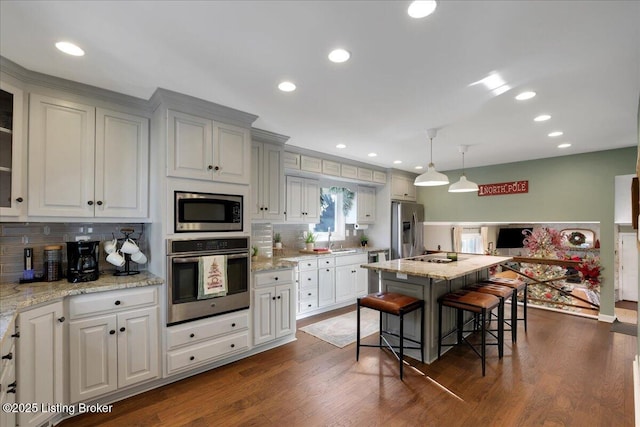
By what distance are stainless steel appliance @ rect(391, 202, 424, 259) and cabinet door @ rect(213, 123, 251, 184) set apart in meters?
3.48

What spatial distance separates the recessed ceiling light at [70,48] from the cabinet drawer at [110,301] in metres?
1.64

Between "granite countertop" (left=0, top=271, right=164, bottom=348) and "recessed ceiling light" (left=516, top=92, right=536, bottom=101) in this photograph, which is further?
"recessed ceiling light" (left=516, top=92, right=536, bottom=101)

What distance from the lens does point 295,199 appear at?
4434mm

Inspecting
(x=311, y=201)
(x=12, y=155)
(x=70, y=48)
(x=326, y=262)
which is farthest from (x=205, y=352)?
(x=311, y=201)

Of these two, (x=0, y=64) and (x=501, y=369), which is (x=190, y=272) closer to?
(x=0, y=64)

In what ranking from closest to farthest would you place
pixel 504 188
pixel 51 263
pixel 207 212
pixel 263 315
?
1. pixel 51 263
2. pixel 207 212
3. pixel 263 315
4. pixel 504 188

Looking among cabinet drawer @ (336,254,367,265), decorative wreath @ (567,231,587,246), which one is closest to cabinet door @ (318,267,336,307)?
cabinet drawer @ (336,254,367,265)

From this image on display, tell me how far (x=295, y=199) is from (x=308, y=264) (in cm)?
98

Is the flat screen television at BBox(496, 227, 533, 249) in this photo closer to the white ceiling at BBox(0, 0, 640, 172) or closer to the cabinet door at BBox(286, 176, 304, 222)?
the white ceiling at BBox(0, 0, 640, 172)

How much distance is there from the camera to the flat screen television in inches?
210

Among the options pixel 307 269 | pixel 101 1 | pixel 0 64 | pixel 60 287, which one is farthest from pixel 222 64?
pixel 307 269

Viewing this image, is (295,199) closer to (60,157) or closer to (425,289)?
(425,289)

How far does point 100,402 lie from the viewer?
224cm

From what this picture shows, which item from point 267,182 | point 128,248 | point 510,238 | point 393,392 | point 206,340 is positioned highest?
point 267,182
